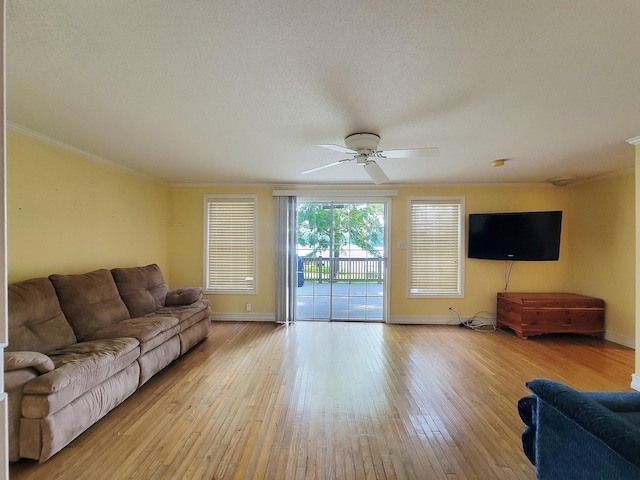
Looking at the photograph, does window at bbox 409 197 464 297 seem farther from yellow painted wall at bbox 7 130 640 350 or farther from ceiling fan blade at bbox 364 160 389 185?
ceiling fan blade at bbox 364 160 389 185

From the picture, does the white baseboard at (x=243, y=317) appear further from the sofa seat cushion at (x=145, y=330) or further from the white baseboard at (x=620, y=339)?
the white baseboard at (x=620, y=339)

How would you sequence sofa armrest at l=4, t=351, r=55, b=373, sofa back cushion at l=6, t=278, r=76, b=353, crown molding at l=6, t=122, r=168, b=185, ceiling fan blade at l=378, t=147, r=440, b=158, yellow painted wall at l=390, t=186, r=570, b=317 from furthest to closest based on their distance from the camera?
yellow painted wall at l=390, t=186, r=570, b=317 < crown molding at l=6, t=122, r=168, b=185 < ceiling fan blade at l=378, t=147, r=440, b=158 < sofa back cushion at l=6, t=278, r=76, b=353 < sofa armrest at l=4, t=351, r=55, b=373

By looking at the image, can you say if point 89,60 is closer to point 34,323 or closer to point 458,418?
point 34,323

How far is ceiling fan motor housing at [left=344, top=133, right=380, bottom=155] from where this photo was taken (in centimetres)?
244

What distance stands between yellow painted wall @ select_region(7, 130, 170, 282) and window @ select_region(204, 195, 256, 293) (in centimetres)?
94

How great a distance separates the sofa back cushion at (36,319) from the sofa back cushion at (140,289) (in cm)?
82

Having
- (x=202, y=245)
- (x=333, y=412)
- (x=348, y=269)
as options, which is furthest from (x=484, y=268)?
(x=202, y=245)

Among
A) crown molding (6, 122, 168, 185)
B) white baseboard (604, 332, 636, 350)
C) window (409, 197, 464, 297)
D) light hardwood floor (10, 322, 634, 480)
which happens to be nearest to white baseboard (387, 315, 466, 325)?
window (409, 197, 464, 297)

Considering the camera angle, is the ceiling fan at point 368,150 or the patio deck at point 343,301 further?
the patio deck at point 343,301

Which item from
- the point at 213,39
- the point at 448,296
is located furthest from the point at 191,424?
the point at 448,296

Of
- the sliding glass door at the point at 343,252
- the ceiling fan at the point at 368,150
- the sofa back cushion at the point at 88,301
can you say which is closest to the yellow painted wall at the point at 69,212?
the sofa back cushion at the point at 88,301

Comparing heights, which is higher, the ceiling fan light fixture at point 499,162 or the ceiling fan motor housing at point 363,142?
the ceiling fan light fixture at point 499,162

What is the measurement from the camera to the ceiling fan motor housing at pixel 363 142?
244cm

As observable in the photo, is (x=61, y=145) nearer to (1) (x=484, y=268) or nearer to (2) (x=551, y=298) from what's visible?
(1) (x=484, y=268)
